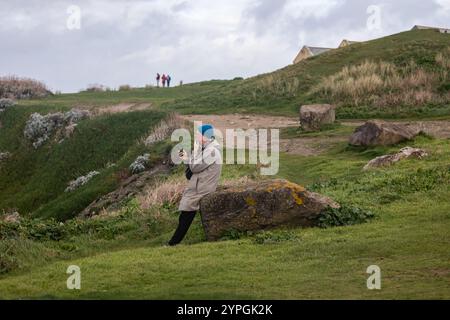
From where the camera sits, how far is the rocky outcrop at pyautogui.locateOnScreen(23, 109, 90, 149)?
37.2 m

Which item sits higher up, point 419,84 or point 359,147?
point 419,84

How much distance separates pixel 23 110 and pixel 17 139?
12.9 ft

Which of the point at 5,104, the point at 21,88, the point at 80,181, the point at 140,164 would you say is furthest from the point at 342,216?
the point at 21,88

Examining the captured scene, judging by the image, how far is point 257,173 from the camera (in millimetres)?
19406

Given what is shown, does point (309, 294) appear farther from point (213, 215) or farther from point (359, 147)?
point (359, 147)

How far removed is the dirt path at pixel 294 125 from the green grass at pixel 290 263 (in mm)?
9942

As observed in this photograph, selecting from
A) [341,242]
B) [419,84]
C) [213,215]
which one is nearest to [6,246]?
[213,215]

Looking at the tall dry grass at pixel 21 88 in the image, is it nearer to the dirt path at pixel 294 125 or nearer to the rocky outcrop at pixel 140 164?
the dirt path at pixel 294 125

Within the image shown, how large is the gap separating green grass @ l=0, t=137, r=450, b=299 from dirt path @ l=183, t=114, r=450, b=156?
32.6ft

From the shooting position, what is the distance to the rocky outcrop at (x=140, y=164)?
82.3 ft

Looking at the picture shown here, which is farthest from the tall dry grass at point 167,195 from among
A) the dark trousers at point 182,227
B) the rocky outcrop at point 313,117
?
the rocky outcrop at point 313,117

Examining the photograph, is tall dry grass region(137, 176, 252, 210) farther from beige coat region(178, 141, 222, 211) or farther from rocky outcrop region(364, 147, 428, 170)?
beige coat region(178, 141, 222, 211)

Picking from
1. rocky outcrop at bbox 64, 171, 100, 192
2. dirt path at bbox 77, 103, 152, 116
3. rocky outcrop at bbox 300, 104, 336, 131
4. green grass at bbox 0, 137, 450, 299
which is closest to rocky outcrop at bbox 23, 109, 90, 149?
dirt path at bbox 77, 103, 152, 116

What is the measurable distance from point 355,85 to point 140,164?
14.0 meters
